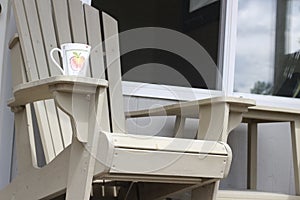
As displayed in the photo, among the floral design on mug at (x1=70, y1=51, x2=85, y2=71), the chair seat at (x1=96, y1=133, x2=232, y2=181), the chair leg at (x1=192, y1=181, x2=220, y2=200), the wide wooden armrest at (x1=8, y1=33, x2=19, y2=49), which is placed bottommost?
the chair leg at (x1=192, y1=181, x2=220, y2=200)

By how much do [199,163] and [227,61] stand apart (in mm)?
1266

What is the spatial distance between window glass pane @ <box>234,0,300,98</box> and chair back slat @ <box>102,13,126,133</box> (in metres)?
0.96

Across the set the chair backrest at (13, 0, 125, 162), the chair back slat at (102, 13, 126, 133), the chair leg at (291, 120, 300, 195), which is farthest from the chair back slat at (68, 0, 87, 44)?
the chair leg at (291, 120, 300, 195)

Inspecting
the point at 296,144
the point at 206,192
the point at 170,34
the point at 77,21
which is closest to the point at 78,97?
the point at 206,192

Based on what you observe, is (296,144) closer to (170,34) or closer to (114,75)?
(114,75)

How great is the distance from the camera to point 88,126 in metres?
1.70

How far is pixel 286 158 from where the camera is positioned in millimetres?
3127

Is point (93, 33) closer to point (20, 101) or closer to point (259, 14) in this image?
point (20, 101)

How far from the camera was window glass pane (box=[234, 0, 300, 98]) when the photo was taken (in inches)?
130

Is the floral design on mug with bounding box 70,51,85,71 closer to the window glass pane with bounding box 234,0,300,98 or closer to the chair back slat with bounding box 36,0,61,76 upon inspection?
the chair back slat with bounding box 36,0,61,76

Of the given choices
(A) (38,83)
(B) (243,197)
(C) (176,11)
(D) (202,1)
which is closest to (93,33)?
(A) (38,83)

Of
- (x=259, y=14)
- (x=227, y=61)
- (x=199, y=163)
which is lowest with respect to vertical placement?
(x=199, y=163)

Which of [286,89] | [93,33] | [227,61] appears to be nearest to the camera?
[93,33]

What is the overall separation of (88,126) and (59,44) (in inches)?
31.3
